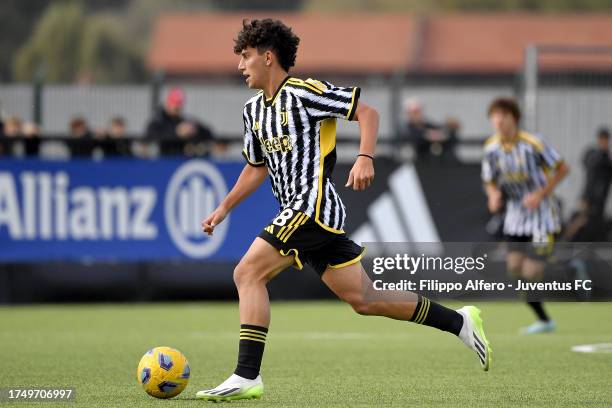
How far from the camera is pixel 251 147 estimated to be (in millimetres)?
7938

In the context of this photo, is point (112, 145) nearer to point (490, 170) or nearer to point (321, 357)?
point (490, 170)

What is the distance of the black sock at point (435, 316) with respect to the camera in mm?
7836

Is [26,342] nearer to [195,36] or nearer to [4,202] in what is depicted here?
[4,202]

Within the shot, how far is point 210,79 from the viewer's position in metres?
54.8

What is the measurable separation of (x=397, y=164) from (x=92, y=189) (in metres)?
3.50

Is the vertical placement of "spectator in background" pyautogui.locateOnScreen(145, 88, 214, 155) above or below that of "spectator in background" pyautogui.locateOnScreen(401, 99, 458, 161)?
above

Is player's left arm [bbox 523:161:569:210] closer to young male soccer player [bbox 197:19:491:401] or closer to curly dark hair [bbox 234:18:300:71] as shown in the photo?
young male soccer player [bbox 197:19:491:401]

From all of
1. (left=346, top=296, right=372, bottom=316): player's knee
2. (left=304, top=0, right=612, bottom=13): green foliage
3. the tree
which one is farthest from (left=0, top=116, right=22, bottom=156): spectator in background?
(left=304, top=0, right=612, bottom=13): green foliage

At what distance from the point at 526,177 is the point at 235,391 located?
584 cm

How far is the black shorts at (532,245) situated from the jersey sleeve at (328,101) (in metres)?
3.80

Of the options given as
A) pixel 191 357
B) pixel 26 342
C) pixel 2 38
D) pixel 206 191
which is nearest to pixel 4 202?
pixel 206 191

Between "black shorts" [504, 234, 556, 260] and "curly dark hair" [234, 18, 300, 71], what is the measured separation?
3945 millimetres

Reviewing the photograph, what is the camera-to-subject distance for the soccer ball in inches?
301

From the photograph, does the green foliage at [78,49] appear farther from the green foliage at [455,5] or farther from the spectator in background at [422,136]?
the spectator in background at [422,136]
